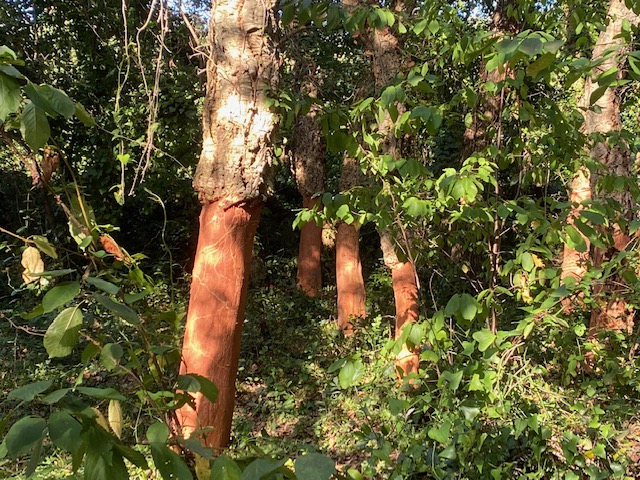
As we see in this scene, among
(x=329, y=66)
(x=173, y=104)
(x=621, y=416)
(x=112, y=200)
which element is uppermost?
(x=329, y=66)

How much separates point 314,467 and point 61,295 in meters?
0.51

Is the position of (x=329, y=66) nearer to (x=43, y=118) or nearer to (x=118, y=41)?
(x=118, y=41)

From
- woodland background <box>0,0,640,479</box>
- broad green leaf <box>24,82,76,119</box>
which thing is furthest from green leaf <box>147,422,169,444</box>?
broad green leaf <box>24,82,76,119</box>

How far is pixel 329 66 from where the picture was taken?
8.19 metres

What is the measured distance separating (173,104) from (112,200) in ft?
7.08

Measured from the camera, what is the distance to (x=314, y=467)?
79cm

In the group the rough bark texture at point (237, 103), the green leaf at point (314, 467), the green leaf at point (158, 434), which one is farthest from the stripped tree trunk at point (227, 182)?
the green leaf at point (314, 467)

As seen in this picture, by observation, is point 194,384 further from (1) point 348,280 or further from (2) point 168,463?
(1) point 348,280

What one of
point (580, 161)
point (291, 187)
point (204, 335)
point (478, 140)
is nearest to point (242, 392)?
point (204, 335)

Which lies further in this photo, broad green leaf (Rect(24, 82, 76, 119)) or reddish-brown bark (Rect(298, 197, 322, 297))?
reddish-brown bark (Rect(298, 197, 322, 297))

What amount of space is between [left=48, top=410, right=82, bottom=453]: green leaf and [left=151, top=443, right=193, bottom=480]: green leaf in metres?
0.12

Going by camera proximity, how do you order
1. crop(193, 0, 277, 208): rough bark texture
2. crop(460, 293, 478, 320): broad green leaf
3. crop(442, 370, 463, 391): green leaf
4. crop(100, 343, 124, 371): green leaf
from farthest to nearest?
crop(193, 0, 277, 208): rough bark texture < crop(442, 370, 463, 391): green leaf < crop(460, 293, 478, 320): broad green leaf < crop(100, 343, 124, 371): green leaf

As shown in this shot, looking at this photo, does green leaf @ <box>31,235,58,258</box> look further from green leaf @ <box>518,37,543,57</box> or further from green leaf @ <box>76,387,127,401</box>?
green leaf @ <box>518,37,543,57</box>

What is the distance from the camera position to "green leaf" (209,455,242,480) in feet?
2.79
